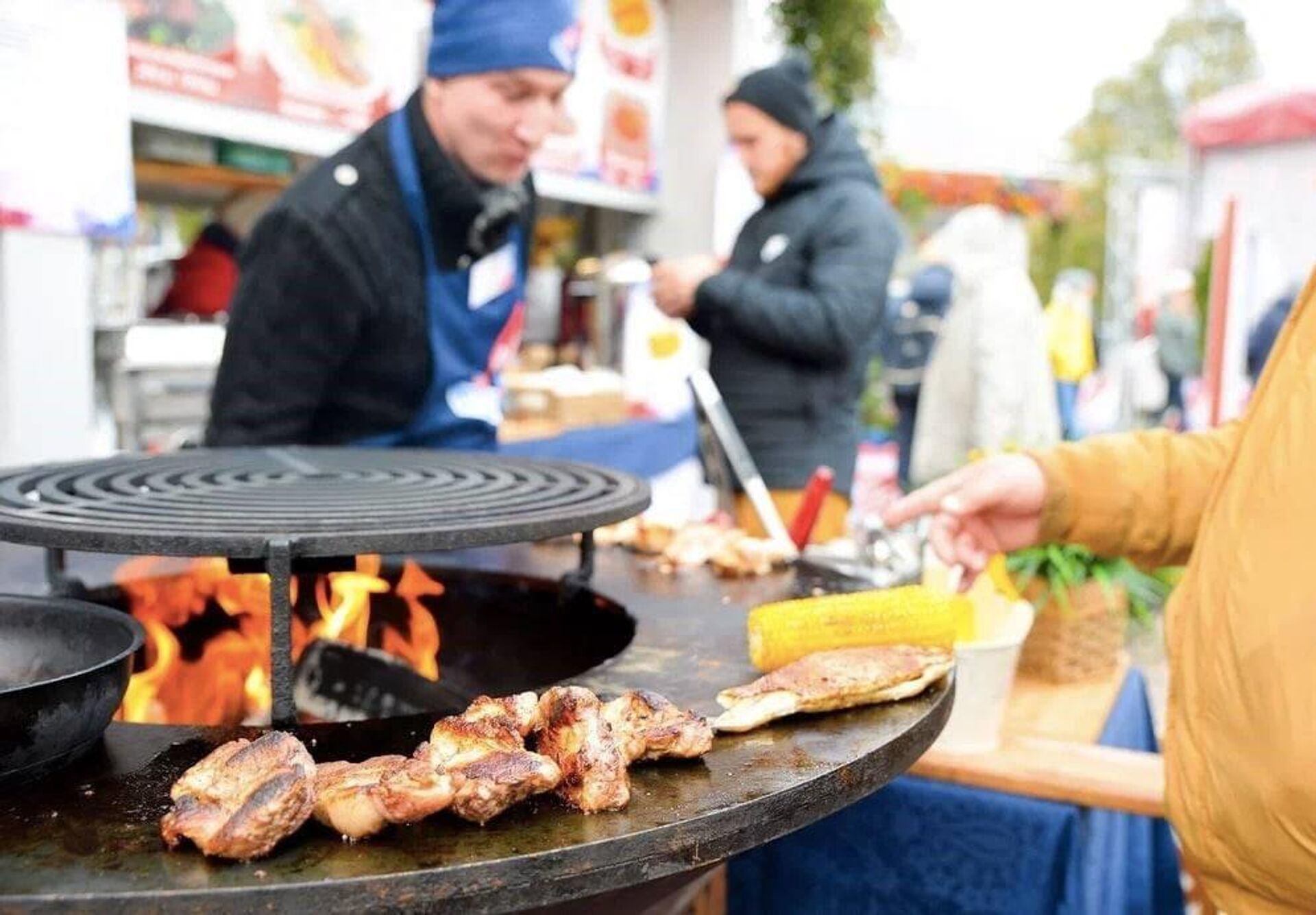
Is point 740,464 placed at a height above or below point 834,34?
below

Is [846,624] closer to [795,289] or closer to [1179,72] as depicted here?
[795,289]

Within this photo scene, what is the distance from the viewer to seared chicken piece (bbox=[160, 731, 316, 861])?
89 cm

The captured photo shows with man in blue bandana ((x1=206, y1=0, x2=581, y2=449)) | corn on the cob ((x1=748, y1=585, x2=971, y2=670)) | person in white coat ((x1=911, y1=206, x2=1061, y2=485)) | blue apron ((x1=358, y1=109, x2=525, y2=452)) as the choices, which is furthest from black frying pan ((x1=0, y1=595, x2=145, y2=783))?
person in white coat ((x1=911, y1=206, x2=1061, y2=485))

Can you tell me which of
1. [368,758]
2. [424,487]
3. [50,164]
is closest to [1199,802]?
[368,758]

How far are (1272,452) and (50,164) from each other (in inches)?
135

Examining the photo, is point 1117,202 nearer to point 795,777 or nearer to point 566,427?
point 566,427

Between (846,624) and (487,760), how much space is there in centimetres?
56

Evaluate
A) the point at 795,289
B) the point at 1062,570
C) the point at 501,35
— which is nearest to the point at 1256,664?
the point at 1062,570

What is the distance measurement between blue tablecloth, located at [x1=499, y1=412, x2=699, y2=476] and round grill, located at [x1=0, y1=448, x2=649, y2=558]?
2682 millimetres

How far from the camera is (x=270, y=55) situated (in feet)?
14.4

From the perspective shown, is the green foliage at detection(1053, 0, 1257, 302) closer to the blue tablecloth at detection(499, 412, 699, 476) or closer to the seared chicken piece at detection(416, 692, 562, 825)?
the blue tablecloth at detection(499, 412, 699, 476)

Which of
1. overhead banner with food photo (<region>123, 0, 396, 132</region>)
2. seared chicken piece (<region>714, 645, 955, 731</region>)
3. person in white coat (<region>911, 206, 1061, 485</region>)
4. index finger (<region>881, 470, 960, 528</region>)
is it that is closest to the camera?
seared chicken piece (<region>714, 645, 955, 731</region>)

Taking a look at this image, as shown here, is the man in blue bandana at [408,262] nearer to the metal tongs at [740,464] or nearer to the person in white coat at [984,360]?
the metal tongs at [740,464]

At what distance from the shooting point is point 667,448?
6086 mm
